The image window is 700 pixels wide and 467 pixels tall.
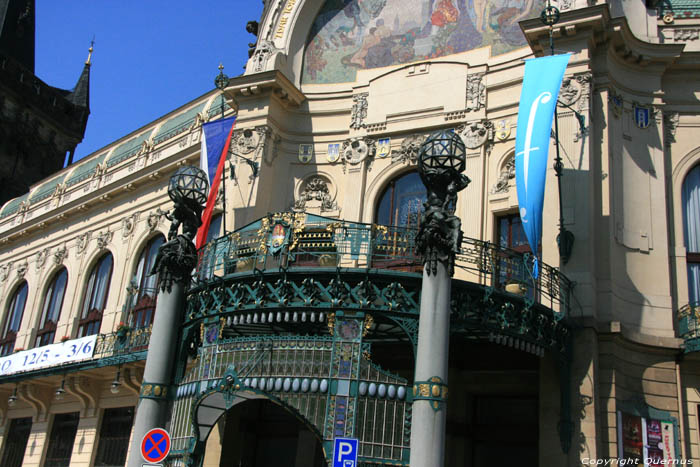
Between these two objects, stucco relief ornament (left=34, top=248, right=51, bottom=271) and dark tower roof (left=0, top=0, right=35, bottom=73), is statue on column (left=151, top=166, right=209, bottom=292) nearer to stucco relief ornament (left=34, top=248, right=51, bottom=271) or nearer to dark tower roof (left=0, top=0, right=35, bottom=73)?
stucco relief ornament (left=34, top=248, right=51, bottom=271)

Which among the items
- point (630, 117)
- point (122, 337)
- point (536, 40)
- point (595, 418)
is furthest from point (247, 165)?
point (595, 418)

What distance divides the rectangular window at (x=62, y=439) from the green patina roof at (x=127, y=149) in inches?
395

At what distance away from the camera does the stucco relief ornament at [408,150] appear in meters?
21.4

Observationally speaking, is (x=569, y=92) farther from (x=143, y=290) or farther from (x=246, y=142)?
(x=143, y=290)

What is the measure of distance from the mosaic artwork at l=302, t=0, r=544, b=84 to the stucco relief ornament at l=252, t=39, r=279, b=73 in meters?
1.31

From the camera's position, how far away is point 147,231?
27656mm

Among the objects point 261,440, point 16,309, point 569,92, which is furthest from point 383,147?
point 16,309

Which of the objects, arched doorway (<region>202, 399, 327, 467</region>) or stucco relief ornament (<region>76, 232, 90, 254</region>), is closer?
arched doorway (<region>202, 399, 327, 467</region>)

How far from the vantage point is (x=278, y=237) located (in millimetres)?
15953

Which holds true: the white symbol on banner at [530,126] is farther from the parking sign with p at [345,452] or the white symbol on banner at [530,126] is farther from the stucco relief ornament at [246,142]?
the stucco relief ornament at [246,142]

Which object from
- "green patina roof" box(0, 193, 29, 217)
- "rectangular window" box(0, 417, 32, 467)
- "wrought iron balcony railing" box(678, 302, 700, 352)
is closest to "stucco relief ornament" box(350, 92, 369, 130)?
"wrought iron balcony railing" box(678, 302, 700, 352)

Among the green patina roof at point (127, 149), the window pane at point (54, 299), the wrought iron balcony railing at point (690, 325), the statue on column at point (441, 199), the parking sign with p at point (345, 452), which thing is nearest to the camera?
the parking sign with p at point (345, 452)

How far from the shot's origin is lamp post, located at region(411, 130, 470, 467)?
1298 cm

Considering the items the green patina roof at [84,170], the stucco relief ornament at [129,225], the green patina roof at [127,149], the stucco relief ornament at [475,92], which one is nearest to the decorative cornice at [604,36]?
the stucco relief ornament at [475,92]
